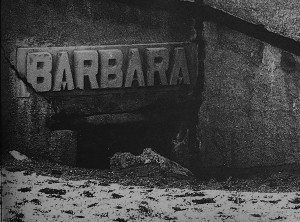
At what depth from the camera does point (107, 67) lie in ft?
14.6

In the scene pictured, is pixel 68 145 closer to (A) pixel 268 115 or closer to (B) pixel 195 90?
(B) pixel 195 90

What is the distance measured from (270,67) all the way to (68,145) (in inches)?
76.6

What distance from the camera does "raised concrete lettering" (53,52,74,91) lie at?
434 cm

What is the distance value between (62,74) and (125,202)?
141 centimetres

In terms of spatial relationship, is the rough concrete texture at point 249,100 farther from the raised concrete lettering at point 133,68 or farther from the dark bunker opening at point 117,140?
the raised concrete lettering at point 133,68

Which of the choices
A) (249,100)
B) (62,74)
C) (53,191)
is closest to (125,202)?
(53,191)

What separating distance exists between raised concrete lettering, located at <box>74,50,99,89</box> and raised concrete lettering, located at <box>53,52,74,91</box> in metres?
0.07

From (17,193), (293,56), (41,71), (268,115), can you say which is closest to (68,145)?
(41,71)

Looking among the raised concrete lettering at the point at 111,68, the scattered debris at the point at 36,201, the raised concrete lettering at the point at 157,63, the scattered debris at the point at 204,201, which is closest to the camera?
the scattered debris at the point at 36,201

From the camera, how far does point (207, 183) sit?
434 cm

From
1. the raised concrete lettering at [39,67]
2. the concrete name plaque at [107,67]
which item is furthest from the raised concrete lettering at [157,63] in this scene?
→ the raised concrete lettering at [39,67]

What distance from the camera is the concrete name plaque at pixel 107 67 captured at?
14.2 ft

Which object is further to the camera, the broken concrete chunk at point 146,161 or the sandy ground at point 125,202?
the broken concrete chunk at point 146,161

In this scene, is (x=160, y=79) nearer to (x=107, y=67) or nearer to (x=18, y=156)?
(x=107, y=67)
